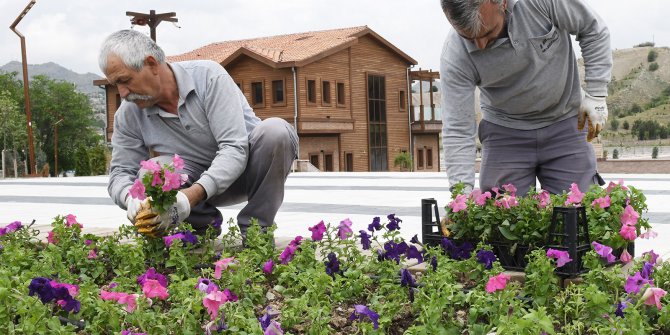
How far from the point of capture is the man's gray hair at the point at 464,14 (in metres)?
2.73

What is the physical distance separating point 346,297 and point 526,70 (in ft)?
4.18

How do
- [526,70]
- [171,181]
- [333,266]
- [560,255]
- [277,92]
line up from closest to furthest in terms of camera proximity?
[560,255]
[333,266]
[171,181]
[526,70]
[277,92]

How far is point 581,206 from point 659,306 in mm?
698

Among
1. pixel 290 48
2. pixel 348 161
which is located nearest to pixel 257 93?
pixel 290 48

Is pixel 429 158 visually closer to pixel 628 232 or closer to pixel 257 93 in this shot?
pixel 257 93

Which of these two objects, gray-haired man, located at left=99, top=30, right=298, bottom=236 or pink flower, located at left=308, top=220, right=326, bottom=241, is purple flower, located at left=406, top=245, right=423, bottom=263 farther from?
gray-haired man, located at left=99, top=30, right=298, bottom=236

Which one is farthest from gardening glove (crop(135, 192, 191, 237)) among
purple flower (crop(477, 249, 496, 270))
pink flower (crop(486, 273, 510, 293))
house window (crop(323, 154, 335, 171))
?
house window (crop(323, 154, 335, 171))

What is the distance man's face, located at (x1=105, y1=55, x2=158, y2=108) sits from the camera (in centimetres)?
331

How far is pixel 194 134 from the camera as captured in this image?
3.77 m

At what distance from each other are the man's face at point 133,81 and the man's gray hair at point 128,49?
2 centimetres

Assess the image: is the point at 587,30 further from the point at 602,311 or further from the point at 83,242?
the point at 83,242

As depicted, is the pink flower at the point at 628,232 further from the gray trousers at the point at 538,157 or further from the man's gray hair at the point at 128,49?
the man's gray hair at the point at 128,49

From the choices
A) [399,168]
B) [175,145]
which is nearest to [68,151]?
[399,168]

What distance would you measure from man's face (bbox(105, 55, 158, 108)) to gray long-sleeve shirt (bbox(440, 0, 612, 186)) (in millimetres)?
1278
